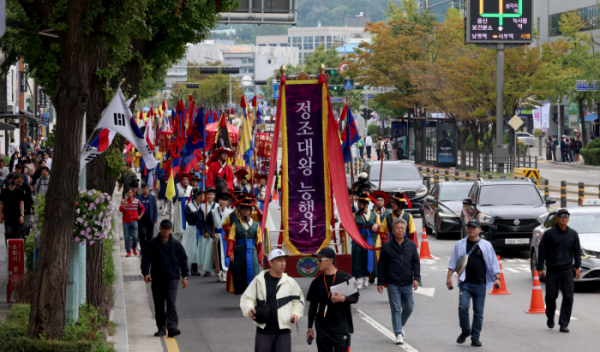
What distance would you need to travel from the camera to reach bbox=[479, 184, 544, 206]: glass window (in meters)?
19.8

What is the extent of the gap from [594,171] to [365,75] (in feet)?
55.4

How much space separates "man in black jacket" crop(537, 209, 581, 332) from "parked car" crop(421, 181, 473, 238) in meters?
10.1

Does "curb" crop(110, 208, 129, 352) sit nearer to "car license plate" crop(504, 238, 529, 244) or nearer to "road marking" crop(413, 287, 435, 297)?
"road marking" crop(413, 287, 435, 297)

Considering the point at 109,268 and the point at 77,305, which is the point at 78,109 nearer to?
the point at 77,305

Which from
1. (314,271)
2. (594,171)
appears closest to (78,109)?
(314,271)

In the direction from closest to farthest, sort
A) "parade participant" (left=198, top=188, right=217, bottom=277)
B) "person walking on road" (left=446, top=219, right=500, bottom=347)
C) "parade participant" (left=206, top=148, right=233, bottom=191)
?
"person walking on road" (left=446, top=219, right=500, bottom=347)
"parade participant" (left=198, top=188, right=217, bottom=277)
"parade participant" (left=206, top=148, right=233, bottom=191)

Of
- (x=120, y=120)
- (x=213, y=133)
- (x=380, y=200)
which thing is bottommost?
(x=380, y=200)

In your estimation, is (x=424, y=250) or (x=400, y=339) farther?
(x=424, y=250)

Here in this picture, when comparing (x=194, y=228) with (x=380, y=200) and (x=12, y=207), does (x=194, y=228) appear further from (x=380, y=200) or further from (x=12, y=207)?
(x=380, y=200)

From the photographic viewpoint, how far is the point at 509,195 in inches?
789

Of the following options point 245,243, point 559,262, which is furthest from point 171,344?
point 559,262

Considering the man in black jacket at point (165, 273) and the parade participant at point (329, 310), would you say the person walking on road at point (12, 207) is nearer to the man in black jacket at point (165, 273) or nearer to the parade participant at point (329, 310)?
the man in black jacket at point (165, 273)

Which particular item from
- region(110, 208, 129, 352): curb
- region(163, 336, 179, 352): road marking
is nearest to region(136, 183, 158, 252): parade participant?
region(110, 208, 129, 352): curb

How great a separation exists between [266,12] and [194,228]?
9871 millimetres
